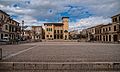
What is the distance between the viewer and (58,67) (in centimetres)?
820

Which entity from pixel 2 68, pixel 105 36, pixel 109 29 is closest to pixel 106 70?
pixel 2 68

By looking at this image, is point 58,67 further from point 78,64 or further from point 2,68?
point 2,68

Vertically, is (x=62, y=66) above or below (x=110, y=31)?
below

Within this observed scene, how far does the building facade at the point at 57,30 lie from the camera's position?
311ft

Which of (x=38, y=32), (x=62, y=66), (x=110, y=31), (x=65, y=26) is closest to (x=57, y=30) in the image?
(x=65, y=26)

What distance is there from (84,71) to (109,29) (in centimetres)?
6255

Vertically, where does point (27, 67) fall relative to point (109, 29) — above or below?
below

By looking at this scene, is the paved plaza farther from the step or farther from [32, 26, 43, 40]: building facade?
[32, 26, 43, 40]: building facade

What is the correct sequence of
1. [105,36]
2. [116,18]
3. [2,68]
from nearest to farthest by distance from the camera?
[2,68], [116,18], [105,36]

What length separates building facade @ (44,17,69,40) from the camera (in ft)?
311

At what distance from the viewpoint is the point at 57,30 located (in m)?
98.4

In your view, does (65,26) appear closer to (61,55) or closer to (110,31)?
(110,31)

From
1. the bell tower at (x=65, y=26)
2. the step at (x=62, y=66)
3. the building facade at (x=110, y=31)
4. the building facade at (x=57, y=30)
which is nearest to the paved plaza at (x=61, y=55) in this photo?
the step at (x=62, y=66)

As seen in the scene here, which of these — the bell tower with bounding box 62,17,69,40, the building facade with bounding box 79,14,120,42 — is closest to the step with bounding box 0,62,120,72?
the building facade with bounding box 79,14,120,42
